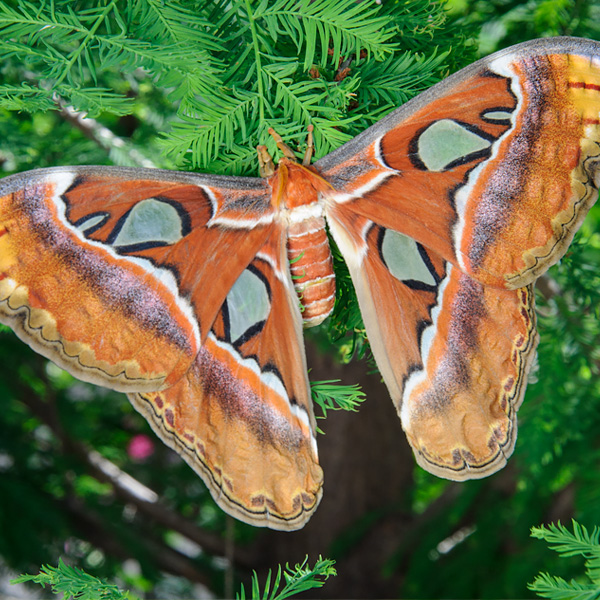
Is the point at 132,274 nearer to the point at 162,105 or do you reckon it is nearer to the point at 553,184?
the point at 553,184

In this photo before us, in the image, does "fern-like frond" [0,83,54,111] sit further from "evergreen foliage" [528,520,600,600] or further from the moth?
"evergreen foliage" [528,520,600,600]

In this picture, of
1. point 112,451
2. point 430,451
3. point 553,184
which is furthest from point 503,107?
point 112,451

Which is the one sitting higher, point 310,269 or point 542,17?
point 542,17

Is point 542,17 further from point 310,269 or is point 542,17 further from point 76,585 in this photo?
point 76,585

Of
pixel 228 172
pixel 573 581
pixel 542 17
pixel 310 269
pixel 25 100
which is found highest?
pixel 25 100

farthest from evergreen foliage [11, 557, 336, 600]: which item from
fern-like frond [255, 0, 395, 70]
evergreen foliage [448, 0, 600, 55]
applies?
evergreen foliage [448, 0, 600, 55]

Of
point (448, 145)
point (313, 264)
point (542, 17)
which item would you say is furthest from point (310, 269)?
point (542, 17)

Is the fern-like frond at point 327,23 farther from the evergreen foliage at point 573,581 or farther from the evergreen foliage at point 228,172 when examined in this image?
the evergreen foliage at point 573,581

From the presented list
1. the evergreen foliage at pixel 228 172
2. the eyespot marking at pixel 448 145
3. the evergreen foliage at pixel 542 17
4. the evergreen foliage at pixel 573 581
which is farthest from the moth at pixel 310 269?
the evergreen foliage at pixel 542 17

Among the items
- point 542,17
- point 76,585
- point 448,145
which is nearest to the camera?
point 76,585
